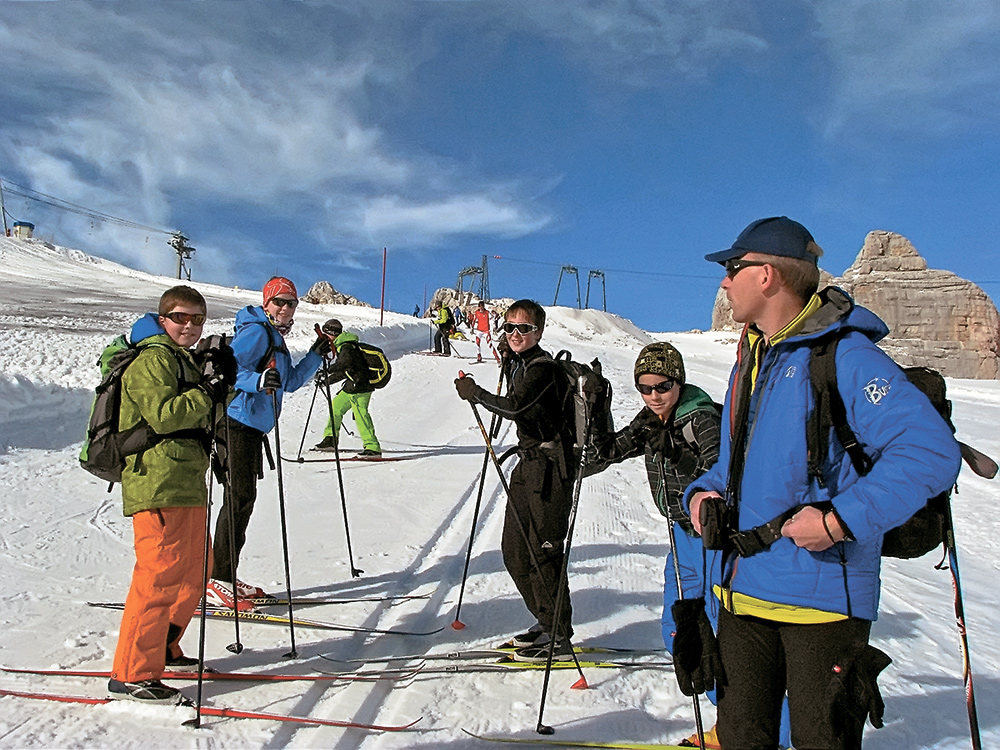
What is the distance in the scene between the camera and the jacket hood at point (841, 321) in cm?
196

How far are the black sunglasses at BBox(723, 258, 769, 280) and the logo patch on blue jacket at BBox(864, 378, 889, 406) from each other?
19.8 inches

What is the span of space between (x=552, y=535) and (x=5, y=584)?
3760 millimetres

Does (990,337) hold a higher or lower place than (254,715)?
higher

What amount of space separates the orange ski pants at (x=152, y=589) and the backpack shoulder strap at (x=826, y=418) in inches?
117

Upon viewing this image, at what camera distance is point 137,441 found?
3.35m

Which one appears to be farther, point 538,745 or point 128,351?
point 128,351

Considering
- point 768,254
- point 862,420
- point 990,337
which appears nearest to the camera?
→ point 862,420

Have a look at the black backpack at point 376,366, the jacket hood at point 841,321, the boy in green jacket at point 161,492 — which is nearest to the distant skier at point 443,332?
the black backpack at point 376,366

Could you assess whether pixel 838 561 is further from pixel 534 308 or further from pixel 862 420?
pixel 534 308

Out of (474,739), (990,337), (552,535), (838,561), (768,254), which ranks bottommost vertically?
(474,739)

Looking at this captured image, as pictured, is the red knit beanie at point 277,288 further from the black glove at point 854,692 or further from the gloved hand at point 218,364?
the black glove at point 854,692

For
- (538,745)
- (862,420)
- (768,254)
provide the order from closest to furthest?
(862,420) → (768,254) → (538,745)

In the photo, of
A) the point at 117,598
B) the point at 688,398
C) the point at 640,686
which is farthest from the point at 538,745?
the point at 117,598

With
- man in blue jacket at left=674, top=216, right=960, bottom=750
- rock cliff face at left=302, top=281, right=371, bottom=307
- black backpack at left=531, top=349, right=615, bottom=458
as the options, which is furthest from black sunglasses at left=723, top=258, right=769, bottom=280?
rock cliff face at left=302, top=281, right=371, bottom=307
